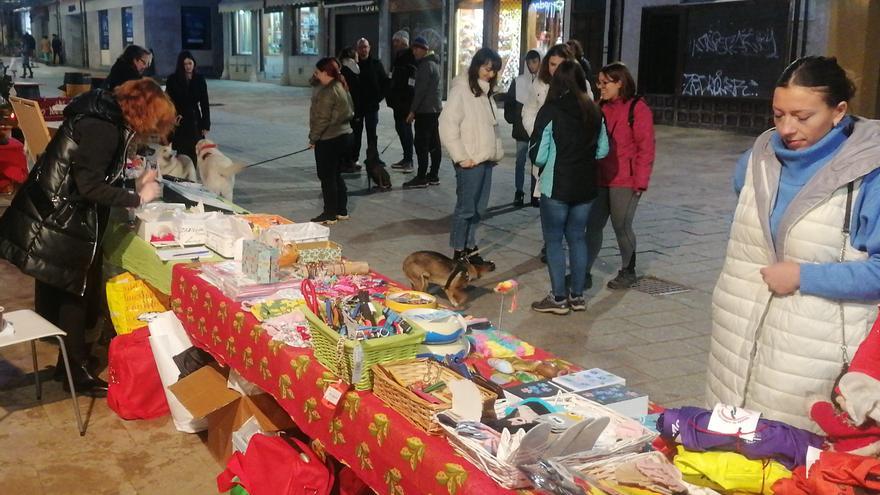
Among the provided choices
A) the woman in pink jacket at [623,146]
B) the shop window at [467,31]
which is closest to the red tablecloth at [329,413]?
the woman in pink jacket at [623,146]

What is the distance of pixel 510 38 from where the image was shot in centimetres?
2234

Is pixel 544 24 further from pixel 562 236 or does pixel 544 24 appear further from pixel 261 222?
pixel 261 222

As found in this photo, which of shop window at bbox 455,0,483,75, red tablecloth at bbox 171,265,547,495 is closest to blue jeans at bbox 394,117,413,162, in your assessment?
red tablecloth at bbox 171,265,547,495

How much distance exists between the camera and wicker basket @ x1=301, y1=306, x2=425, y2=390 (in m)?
2.68

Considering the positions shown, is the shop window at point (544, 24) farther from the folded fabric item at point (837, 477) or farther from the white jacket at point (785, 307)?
the folded fabric item at point (837, 477)

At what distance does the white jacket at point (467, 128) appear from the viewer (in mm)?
6875

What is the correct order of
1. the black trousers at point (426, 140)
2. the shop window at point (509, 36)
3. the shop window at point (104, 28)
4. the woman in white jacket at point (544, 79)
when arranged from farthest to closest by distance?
1. the shop window at point (104, 28)
2. the shop window at point (509, 36)
3. the black trousers at point (426, 140)
4. the woman in white jacket at point (544, 79)

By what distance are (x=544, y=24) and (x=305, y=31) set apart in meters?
12.6

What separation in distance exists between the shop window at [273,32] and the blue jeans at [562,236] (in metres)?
28.3

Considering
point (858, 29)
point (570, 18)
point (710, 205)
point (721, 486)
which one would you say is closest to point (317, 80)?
point (710, 205)

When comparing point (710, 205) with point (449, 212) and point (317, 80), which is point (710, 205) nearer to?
point (449, 212)

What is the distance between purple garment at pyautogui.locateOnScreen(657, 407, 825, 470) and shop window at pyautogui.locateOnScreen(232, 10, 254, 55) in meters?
34.4

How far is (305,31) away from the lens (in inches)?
1228

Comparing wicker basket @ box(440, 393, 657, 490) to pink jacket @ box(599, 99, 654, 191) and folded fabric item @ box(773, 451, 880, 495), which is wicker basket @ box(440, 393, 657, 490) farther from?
pink jacket @ box(599, 99, 654, 191)
